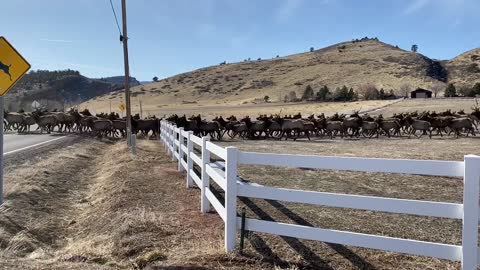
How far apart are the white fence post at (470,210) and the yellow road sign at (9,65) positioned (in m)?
7.28

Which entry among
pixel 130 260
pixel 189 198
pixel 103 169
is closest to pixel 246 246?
pixel 130 260

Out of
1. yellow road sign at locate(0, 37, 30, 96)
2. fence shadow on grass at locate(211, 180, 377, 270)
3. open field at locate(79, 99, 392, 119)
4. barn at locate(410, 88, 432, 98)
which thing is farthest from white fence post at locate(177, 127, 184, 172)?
barn at locate(410, 88, 432, 98)

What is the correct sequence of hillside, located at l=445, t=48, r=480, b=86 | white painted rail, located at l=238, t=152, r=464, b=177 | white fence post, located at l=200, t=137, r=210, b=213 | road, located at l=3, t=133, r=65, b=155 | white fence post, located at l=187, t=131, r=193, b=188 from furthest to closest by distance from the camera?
hillside, located at l=445, t=48, r=480, b=86 < road, located at l=3, t=133, r=65, b=155 < white fence post, located at l=187, t=131, r=193, b=188 < white fence post, located at l=200, t=137, r=210, b=213 < white painted rail, located at l=238, t=152, r=464, b=177

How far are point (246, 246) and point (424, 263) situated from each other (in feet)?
7.17

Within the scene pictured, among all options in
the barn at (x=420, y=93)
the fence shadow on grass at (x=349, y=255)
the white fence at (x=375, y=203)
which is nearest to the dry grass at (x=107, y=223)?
the white fence at (x=375, y=203)

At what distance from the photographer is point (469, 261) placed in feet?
16.4

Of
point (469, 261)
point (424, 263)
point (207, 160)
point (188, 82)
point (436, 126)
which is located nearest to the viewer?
point (469, 261)

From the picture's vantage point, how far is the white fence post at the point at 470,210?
4879mm

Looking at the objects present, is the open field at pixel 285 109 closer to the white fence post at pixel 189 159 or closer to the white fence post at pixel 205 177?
the white fence post at pixel 189 159

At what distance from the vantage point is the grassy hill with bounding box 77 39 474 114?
392 ft

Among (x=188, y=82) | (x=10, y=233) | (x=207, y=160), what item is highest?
(x=188, y=82)

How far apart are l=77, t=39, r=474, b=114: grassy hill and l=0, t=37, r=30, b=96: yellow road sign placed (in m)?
103

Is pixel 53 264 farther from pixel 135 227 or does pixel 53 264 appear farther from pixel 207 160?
pixel 207 160

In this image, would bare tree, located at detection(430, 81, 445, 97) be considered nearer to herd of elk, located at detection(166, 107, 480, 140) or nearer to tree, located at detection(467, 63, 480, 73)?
tree, located at detection(467, 63, 480, 73)
